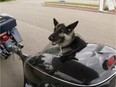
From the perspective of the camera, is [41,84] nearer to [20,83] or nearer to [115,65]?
[115,65]

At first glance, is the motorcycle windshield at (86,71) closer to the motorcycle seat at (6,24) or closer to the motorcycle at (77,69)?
the motorcycle at (77,69)

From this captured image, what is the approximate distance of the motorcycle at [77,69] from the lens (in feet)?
10.1

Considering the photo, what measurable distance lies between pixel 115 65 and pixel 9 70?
129 inches

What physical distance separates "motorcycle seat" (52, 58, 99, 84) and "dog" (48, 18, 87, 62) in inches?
4.4

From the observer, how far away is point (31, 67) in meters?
3.74

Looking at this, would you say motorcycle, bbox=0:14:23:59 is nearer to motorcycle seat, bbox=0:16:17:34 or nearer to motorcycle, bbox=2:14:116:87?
motorcycle seat, bbox=0:16:17:34

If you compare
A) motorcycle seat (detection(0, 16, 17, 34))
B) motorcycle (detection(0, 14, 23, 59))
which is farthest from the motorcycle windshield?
motorcycle seat (detection(0, 16, 17, 34))

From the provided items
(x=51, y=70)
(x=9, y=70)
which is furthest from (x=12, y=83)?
(x=51, y=70)

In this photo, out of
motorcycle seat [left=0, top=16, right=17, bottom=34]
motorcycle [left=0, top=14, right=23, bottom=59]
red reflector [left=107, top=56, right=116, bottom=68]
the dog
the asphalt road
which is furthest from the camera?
the asphalt road

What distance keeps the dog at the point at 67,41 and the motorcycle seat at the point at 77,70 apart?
11 centimetres

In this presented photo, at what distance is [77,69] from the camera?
3.18m

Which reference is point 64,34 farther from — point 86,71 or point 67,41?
point 86,71

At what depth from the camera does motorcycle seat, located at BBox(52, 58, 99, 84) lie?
10.1 ft

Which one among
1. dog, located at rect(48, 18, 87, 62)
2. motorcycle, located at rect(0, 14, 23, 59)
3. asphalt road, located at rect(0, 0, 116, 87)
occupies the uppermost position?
dog, located at rect(48, 18, 87, 62)
